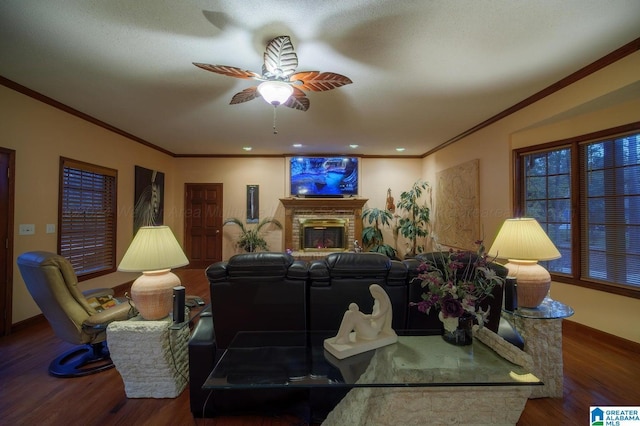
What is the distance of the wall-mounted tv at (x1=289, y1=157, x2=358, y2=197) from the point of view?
6137mm

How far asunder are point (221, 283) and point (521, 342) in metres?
2.03

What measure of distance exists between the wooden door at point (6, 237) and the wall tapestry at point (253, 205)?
378 cm

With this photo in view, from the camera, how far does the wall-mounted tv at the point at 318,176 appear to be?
6137mm

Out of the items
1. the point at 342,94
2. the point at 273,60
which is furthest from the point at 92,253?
the point at 342,94

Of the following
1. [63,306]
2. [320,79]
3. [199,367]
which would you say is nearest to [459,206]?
[320,79]

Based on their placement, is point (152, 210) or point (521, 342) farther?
point (152, 210)

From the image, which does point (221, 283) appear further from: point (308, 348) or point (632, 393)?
point (632, 393)

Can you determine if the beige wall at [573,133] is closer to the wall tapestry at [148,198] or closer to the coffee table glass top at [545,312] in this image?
the coffee table glass top at [545,312]

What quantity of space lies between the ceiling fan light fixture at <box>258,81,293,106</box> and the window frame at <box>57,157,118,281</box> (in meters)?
3.08

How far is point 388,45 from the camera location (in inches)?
88.0

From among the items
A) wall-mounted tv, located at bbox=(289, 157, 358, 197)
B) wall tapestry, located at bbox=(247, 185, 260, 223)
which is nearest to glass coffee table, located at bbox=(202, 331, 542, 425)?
wall-mounted tv, located at bbox=(289, 157, 358, 197)

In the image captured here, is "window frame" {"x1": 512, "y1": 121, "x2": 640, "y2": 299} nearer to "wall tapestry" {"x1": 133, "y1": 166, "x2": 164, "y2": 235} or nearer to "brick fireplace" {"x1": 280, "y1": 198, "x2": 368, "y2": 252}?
"brick fireplace" {"x1": 280, "y1": 198, "x2": 368, "y2": 252}

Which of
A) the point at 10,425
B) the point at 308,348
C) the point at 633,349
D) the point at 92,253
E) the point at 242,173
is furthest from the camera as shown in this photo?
the point at 242,173

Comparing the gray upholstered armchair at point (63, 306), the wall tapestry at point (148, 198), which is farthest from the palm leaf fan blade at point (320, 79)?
the wall tapestry at point (148, 198)
